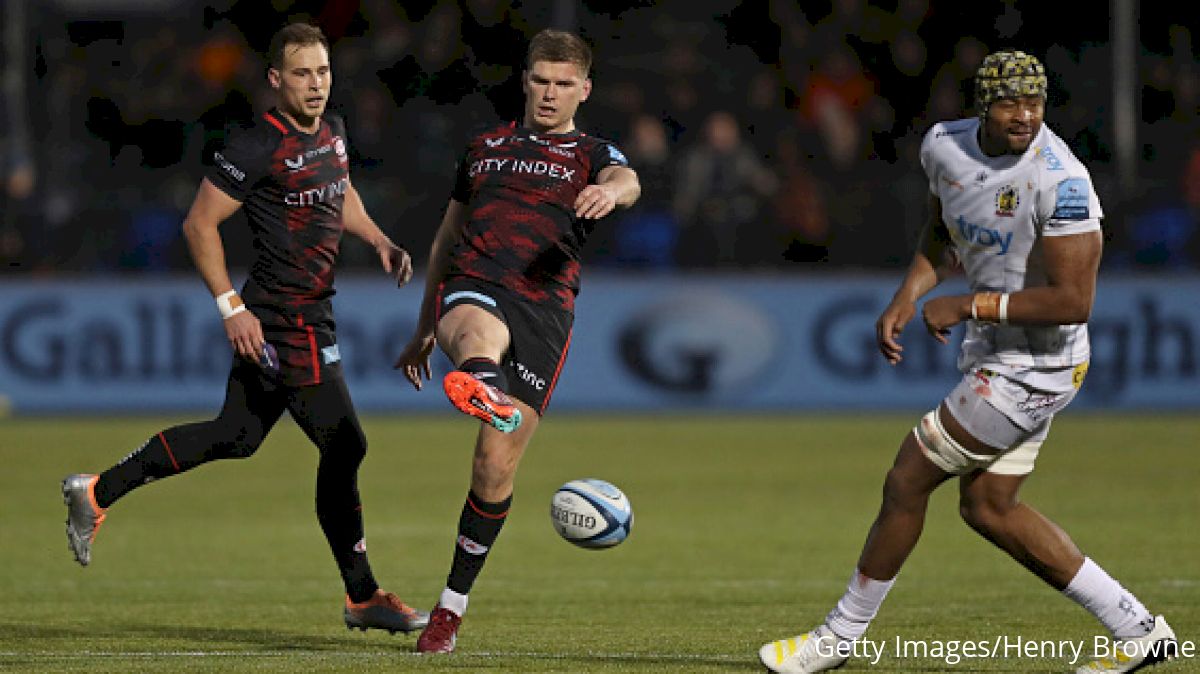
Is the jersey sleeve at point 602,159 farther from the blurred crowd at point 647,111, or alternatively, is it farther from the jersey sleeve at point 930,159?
the blurred crowd at point 647,111

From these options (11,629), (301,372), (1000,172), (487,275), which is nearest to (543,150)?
(487,275)

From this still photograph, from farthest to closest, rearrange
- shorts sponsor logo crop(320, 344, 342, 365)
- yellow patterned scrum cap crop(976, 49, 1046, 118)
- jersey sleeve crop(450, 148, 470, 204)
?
shorts sponsor logo crop(320, 344, 342, 365), jersey sleeve crop(450, 148, 470, 204), yellow patterned scrum cap crop(976, 49, 1046, 118)

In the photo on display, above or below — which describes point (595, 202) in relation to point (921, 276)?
above

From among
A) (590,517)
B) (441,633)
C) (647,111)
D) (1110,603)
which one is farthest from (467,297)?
(647,111)

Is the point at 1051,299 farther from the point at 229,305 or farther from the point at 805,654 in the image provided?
the point at 229,305

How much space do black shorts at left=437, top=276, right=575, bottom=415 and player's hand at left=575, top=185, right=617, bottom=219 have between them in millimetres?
600

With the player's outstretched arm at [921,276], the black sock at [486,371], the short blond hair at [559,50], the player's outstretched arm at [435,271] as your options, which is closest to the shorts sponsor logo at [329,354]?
the player's outstretched arm at [435,271]

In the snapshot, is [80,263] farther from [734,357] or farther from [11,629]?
[11,629]

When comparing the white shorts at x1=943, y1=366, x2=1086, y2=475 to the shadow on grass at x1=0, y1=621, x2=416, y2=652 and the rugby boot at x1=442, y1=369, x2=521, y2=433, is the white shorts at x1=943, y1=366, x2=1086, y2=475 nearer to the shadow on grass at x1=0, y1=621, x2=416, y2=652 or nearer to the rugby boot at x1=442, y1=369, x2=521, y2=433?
the rugby boot at x1=442, y1=369, x2=521, y2=433

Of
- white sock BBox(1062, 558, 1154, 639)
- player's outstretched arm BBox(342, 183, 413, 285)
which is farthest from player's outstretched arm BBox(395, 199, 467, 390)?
white sock BBox(1062, 558, 1154, 639)

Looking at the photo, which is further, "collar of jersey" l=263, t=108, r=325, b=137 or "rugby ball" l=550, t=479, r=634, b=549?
"collar of jersey" l=263, t=108, r=325, b=137

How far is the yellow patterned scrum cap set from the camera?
289 inches

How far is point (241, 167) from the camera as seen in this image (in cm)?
897

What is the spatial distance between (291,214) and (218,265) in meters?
0.44
